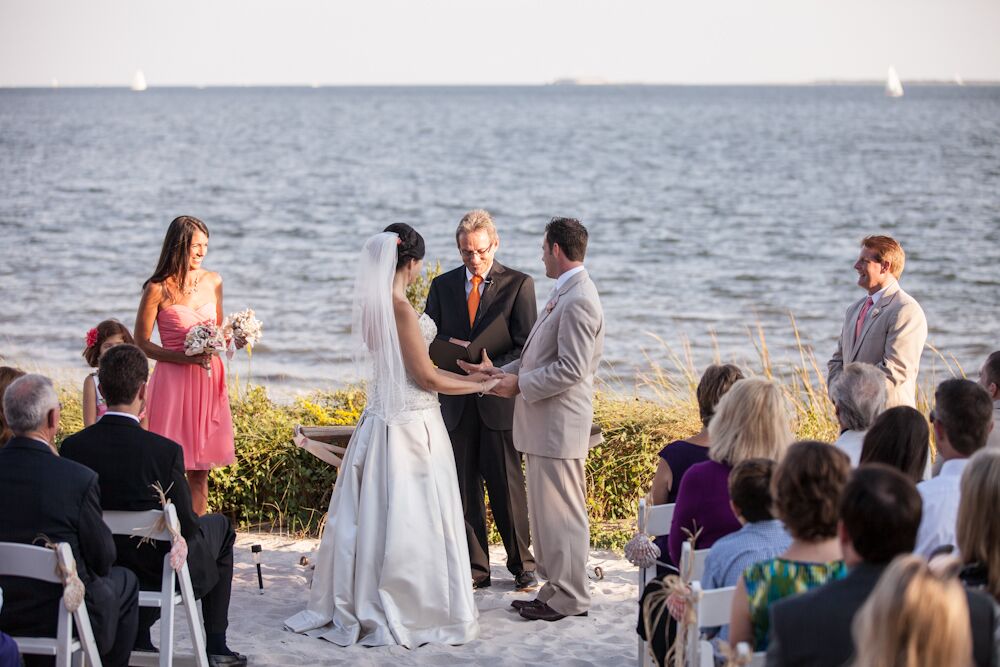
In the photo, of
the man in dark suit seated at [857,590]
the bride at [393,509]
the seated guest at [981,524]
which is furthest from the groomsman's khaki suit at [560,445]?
the man in dark suit seated at [857,590]

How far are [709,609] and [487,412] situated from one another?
122 inches

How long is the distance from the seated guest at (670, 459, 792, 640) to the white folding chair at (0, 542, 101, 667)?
214 cm

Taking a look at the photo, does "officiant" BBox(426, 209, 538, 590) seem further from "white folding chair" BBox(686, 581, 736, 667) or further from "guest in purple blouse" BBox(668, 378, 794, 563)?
"white folding chair" BBox(686, 581, 736, 667)

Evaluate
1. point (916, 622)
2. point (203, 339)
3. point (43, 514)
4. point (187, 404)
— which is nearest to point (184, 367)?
point (187, 404)

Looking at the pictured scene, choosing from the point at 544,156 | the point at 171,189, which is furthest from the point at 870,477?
the point at 544,156

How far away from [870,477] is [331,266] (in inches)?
840

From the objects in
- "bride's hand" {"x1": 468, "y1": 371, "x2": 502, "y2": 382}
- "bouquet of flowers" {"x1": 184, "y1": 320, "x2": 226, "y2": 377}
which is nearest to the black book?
"bride's hand" {"x1": 468, "y1": 371, "x2": 502, "y2": 382}

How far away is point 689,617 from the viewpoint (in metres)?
3.25

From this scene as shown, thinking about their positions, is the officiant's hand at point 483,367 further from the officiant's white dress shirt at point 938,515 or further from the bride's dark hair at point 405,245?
the officiant's white dress shirt at point 938,515

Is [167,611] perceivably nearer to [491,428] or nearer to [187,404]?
[187,404]

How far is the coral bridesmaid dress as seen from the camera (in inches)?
243

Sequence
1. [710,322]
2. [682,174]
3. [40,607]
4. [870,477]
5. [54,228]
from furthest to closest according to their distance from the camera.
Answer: [682,174]
[54,228]
[710,322]
[40,607]
[870,477]

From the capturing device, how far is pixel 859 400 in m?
4.49

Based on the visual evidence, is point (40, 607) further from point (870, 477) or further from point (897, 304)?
point (897, 304)
